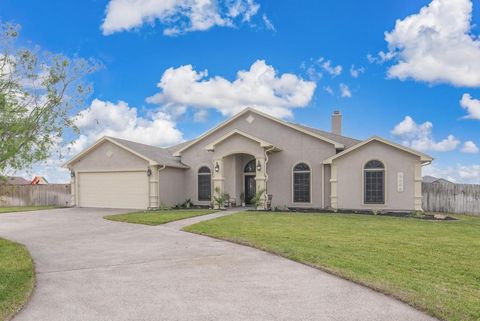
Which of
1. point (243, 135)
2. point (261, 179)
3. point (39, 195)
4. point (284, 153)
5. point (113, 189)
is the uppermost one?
point (243, 135)

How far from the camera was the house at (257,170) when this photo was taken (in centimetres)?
1783

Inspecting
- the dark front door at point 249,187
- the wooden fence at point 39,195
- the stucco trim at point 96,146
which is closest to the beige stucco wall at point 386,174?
the dark front door at point 249,187

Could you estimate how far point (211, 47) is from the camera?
18328 mm

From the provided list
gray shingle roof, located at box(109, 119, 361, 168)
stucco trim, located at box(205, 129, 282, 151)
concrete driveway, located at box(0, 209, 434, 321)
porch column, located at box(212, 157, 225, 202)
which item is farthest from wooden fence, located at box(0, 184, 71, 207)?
concrete driveway, located at box(0, 209, 434, 321)

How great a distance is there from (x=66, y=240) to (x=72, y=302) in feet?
18.4

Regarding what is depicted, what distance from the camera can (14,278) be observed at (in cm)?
627

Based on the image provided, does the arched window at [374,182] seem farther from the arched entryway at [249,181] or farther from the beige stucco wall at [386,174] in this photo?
the arched entryway at [249,181]

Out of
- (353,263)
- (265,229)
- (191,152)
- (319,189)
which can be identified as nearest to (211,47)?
(191,152)

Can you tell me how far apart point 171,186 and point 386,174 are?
1179 centimetres

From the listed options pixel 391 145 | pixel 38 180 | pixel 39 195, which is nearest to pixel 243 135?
pixel 391 145

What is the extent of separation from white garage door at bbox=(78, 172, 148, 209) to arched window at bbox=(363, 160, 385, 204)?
38.8 ft

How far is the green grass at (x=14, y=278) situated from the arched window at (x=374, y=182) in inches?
579

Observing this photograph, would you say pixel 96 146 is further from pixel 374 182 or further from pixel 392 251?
pixel 392 251

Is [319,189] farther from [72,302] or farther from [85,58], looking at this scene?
[72,302]
